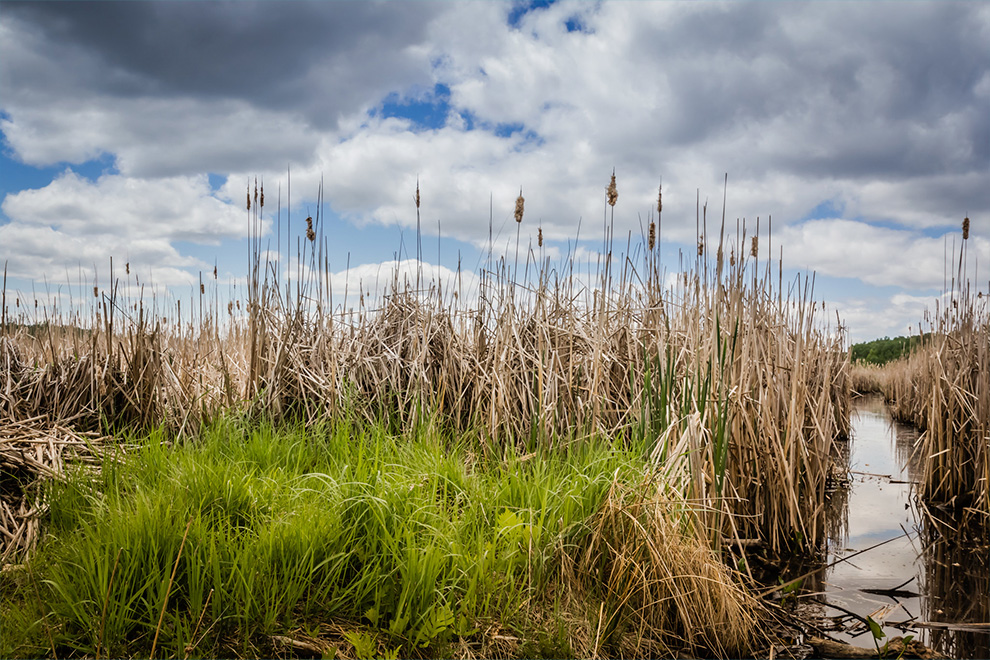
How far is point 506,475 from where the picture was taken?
2.99 meters

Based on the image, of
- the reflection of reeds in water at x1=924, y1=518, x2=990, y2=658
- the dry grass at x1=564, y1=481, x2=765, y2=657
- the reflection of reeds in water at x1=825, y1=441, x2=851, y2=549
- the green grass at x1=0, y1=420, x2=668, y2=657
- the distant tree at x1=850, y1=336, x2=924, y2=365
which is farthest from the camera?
the distant tree at x1=850, y1=336, x2=924, y2=365

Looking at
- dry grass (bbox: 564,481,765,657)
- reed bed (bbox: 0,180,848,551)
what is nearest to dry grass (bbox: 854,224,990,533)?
reed bed (bbox: 0,180,848,551)

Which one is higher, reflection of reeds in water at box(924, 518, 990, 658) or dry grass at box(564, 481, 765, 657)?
dry grass at box(564, 481, 765, 657)

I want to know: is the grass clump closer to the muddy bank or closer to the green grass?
the green grass

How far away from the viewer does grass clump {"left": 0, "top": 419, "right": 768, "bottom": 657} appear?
2148 millimetres

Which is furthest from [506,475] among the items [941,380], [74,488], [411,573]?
[941,380]

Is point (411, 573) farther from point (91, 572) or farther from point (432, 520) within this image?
point (91, 572)

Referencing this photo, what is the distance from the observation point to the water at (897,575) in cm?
310

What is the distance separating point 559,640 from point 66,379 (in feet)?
13.6

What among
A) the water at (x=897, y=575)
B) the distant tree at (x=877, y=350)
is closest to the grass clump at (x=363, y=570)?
the water at (x=897, y=575)

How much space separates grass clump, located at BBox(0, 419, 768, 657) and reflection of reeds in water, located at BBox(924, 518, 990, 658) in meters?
1.38

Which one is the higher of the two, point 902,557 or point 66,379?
point 66,379

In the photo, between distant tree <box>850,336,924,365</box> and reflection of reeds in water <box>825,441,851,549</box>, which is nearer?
reflection of reeds in water <box>825,441,851,549</box>

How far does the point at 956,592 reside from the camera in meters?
3.72
